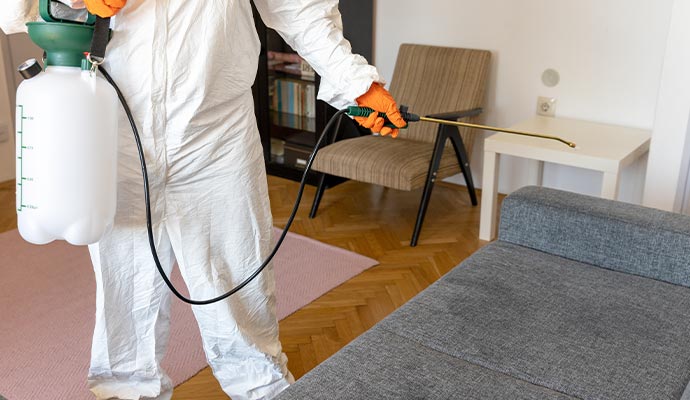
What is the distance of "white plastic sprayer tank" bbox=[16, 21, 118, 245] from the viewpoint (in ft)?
4.44

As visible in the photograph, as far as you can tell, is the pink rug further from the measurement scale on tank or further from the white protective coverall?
the measurement scale on tank

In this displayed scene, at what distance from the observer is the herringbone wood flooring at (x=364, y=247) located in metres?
2.26

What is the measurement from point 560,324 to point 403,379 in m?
0.42

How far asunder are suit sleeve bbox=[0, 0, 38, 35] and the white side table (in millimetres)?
1938

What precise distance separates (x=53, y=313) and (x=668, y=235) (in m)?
1.90

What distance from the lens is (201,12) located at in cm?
→ 147

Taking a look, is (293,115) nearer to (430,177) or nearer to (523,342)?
(430,177)

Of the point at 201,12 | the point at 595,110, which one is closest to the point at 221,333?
the point at 201,12

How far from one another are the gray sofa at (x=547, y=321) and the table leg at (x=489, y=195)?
0.99 meters

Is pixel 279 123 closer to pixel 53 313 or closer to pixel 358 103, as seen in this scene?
pixel 53 313

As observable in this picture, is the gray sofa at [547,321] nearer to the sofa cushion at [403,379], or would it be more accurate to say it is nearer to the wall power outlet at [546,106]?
the sofa cushion at [403,379]

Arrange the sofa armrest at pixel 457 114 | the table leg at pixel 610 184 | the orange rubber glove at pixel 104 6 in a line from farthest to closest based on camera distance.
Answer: the sofa armrest at pixel 457 114 < the table leg at pixel 610 184 < the orange rubber glove at pixel 104 6

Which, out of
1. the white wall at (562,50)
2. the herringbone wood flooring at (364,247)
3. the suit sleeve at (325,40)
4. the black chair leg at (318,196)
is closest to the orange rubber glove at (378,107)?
the suit sleeve at (325,40)

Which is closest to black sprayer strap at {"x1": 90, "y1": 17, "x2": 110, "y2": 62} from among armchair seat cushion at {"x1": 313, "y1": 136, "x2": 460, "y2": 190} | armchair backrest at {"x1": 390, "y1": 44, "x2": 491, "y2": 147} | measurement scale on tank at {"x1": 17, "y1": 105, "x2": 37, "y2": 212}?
measurement scale on tank at {"x1": 17, "y1": 105, "x2": 37, "y2": 212}
